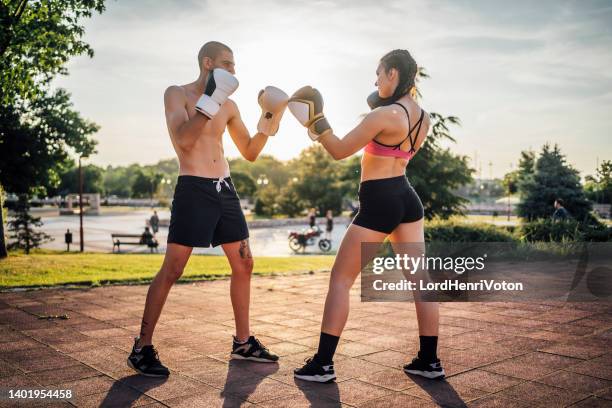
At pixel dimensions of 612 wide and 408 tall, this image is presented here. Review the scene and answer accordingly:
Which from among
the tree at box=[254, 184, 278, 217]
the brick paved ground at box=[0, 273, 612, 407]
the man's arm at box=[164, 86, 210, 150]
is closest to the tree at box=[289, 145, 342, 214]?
the tree at box=[254, 184, 278, 217]

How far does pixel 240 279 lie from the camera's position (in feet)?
11.6

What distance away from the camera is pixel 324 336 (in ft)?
10.00

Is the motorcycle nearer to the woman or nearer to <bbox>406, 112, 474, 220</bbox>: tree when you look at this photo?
<bbox>406, 112, 474, 220</bbox>: tree

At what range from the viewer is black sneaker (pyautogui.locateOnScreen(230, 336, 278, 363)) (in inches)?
135

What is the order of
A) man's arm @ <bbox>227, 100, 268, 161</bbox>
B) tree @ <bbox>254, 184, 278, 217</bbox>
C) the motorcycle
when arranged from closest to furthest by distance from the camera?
man's arm @ <bbox>227, 100, 268, 161</bbox>, the motorcycle, tree @ <bbox>254, 184, 278, 217</bbox>

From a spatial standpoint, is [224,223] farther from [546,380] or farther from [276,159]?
[276,159]

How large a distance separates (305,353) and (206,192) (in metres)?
1.31

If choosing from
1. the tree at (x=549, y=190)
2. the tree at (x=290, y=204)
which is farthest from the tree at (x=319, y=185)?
the tree at (x=549, y=190)

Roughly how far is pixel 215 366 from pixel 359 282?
4.21 m

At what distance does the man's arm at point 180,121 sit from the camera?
3.08m

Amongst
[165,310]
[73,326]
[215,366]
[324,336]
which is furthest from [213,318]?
[324,336]

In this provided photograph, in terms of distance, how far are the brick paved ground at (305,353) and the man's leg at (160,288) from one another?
282mm

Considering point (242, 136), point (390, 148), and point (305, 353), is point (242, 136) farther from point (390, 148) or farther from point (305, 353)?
point (305, 353)

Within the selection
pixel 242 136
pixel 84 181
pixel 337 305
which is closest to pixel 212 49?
pixel 242 136
